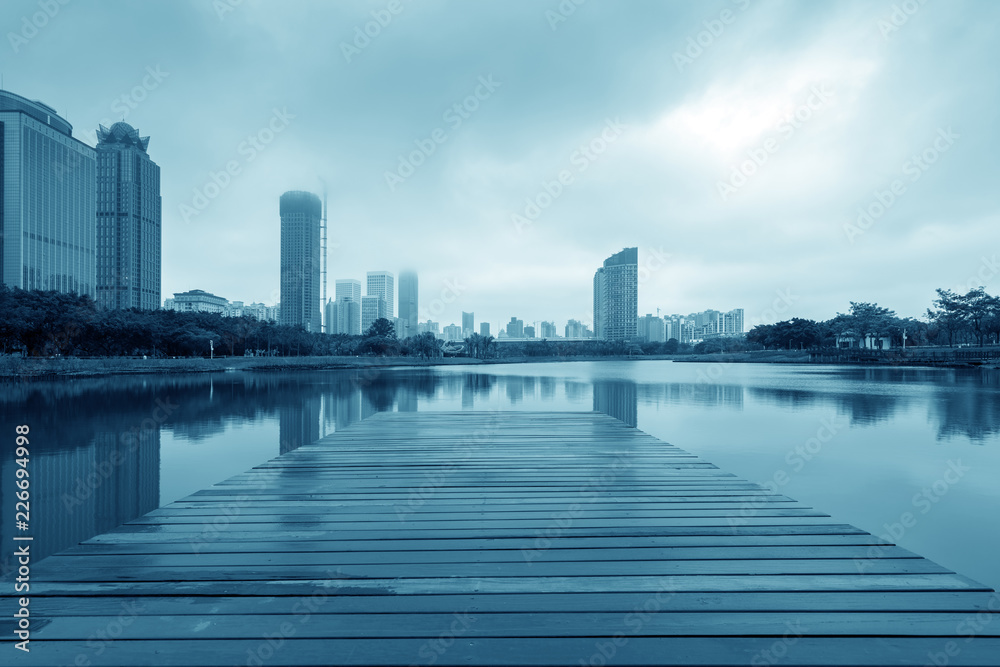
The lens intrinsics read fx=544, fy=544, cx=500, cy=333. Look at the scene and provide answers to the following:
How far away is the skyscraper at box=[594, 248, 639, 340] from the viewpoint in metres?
149

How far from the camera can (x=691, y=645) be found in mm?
2336

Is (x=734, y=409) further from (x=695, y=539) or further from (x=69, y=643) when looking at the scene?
(x=69, y=643)

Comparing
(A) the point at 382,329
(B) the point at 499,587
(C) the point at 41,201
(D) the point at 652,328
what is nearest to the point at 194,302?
(C) the point at 41,201

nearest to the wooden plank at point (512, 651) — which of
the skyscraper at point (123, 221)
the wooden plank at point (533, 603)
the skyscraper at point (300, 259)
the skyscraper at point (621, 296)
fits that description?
the wooden plank at point (533, 603)

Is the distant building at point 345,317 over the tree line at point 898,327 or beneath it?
over

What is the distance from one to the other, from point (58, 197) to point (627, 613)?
8403 cm

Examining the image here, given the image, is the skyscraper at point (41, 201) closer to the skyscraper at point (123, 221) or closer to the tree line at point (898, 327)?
the skyscraper at point (123, 221)

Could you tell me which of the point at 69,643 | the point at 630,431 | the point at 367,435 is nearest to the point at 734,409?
the point at 630,431

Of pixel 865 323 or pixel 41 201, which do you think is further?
pixel 865 323

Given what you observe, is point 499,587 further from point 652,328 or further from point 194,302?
point 652,328

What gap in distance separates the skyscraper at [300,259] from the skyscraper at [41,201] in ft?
136

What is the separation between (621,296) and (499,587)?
15211 cm

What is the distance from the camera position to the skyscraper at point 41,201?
5781cm

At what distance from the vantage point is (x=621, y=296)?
495ft
